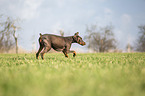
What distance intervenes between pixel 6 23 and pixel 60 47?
98.0 ft

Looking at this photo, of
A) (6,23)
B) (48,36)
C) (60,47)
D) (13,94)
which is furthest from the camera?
(6,23)

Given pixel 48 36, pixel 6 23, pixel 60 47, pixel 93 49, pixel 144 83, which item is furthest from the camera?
pixel 93 49

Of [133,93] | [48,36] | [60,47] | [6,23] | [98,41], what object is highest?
[6,23]

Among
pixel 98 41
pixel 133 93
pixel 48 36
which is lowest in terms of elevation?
pixel 133 93

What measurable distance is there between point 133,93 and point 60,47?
581 cm

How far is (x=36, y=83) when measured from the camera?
172 centimetres

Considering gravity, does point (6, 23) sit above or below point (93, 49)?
above

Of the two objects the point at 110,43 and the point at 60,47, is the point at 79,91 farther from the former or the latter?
the point at 110,43

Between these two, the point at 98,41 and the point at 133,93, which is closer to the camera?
the point at 133,93

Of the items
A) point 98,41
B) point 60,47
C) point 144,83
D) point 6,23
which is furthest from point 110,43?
point 144,83

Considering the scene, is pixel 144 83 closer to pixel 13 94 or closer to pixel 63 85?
pixel 63 85

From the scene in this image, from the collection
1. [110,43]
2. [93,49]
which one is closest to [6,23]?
[93,49]

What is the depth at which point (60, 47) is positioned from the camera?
7055mm

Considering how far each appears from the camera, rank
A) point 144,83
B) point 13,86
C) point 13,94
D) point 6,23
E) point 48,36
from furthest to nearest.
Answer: point 6,23
point 48,36
point 144,83
point 13,86
point 13,94
